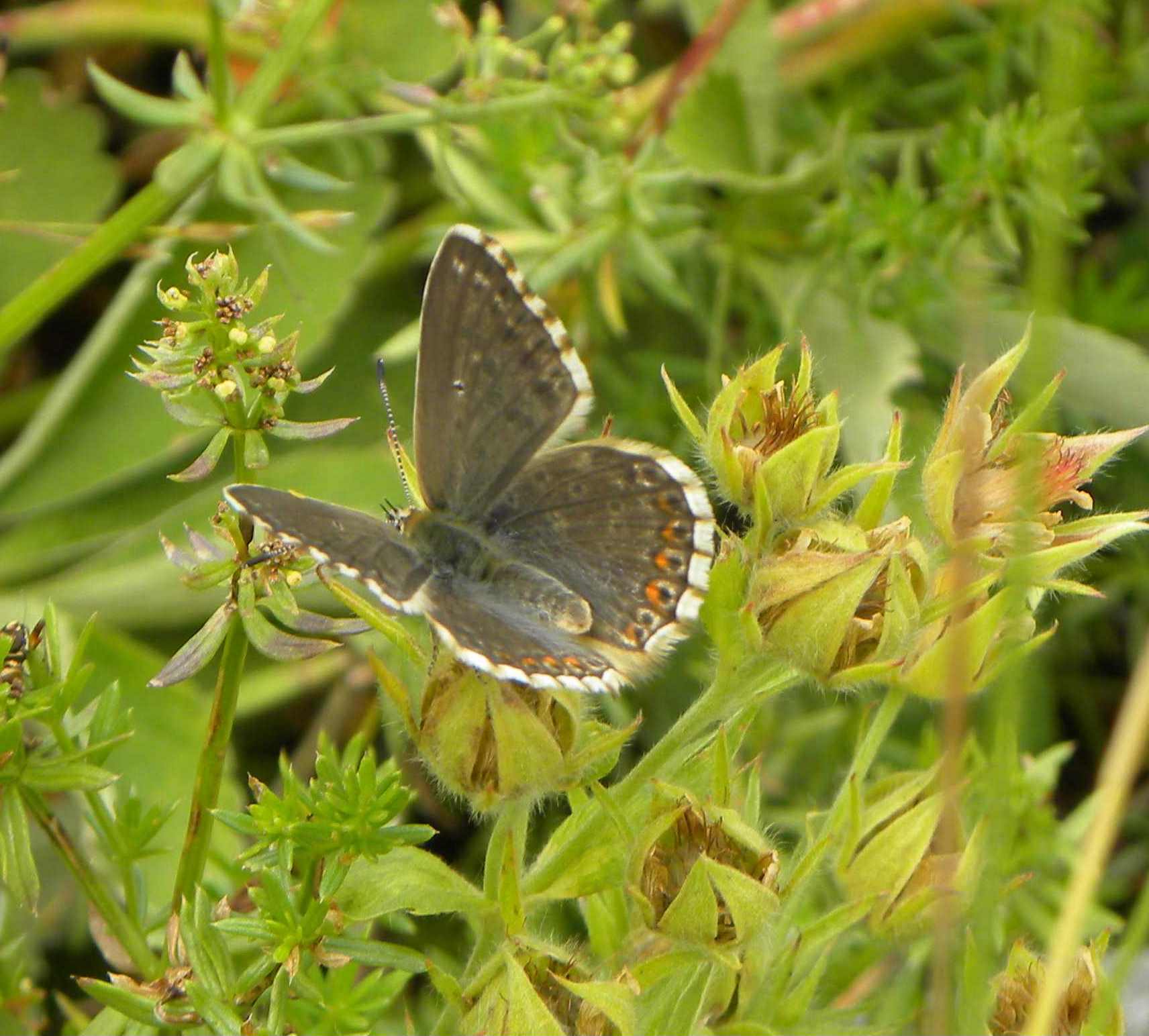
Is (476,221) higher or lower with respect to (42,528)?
higher

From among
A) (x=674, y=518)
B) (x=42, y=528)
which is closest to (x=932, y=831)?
(x=674, y=518)

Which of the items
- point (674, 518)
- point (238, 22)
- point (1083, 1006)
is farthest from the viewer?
point (238, 22)

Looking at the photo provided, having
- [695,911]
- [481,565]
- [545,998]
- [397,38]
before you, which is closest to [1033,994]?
[695,911]

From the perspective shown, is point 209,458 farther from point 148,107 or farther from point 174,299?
point 148,107

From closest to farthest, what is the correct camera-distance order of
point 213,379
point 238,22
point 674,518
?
point 213,379 → point 674,518 → point 238,22

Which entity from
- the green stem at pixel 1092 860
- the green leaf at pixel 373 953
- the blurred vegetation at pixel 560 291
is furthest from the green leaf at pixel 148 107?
the green stem at pixel 1092 860

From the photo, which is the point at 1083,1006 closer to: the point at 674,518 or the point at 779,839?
the point at 674,518
